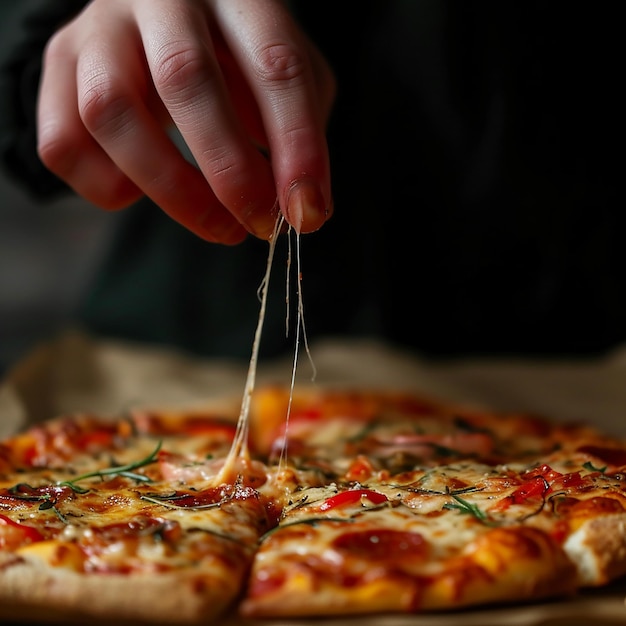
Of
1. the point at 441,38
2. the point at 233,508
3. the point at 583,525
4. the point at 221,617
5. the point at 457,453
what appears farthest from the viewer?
the point at 441,38

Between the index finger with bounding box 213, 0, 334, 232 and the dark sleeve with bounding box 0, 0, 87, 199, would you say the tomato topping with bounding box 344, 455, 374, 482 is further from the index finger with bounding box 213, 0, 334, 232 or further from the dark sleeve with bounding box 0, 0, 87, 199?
the dark sleeve with bounding box 0, 0, 87, 199

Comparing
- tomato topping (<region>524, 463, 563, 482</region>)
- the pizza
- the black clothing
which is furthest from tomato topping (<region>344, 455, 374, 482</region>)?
the black clothing

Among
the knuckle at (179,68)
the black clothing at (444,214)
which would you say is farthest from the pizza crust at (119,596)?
the black clothing at (444,214)

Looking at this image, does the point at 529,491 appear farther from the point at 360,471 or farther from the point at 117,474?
the point at 117,474

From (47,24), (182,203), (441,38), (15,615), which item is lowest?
(15,615)

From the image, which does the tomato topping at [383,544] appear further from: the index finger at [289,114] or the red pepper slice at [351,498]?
the index finger at [289,114]

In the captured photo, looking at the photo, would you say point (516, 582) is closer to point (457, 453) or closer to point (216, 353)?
point (457, 453)

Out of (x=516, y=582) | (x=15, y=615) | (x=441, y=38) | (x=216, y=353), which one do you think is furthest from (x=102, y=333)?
(x=516, y=582)
